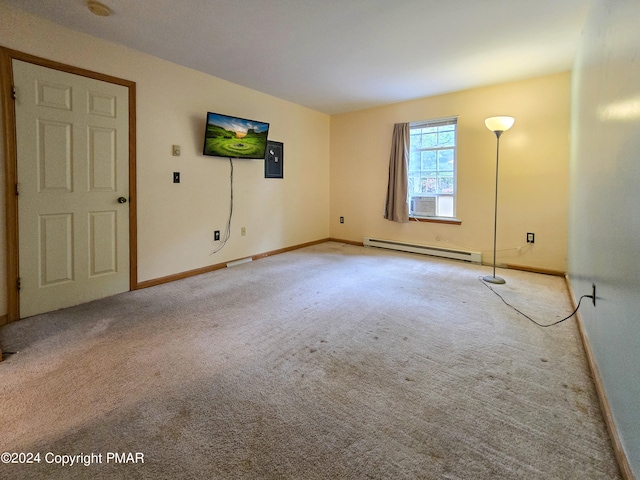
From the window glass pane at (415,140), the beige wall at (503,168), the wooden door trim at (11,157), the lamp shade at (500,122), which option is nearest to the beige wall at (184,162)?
the wooden door trim at (11,157)

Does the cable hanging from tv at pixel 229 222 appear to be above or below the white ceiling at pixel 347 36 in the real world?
below

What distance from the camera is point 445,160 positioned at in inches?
184

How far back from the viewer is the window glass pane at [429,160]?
479cm

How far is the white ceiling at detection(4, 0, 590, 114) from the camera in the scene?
2377 mm

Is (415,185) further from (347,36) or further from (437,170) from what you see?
(347,36)

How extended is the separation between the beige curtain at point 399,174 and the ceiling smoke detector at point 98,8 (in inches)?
150

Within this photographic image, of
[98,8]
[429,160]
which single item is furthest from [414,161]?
[98,8]

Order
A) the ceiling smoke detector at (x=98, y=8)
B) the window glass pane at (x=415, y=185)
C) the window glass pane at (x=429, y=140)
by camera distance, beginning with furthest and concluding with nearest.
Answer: the window glass pane at (x=415, y=185) < the window glass pane at (x=429, y=140) < the ceiling smoke detector at (x=98, y=8)

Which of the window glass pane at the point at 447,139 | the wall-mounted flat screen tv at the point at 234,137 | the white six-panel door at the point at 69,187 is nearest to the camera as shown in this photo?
the white six-panel door at the point at 69,187

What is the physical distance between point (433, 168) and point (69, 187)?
4.49m

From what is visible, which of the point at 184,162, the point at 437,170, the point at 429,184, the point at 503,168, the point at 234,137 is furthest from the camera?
the point at 429,184

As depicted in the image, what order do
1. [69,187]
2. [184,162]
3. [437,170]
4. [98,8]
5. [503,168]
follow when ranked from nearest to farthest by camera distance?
[98,8], [69,187], [184,162], [503,168], [437,170]

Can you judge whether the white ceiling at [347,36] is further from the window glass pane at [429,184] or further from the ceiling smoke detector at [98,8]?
the window glass pane at [429,184]

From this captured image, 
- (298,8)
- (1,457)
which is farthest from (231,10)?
(1,457)
